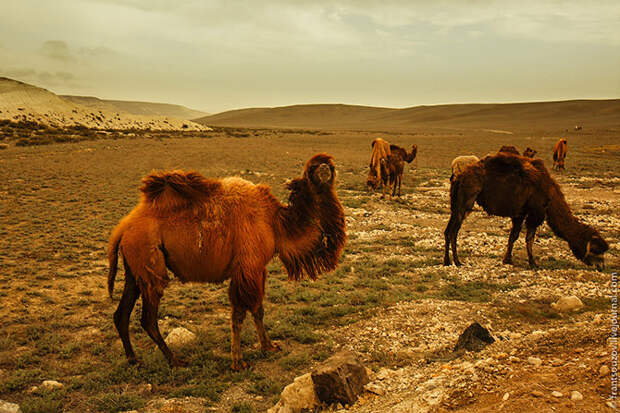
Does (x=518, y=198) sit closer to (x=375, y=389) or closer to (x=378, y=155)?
(x=375, y=389)

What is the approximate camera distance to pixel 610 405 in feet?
8.32

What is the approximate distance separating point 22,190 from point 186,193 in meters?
15.1


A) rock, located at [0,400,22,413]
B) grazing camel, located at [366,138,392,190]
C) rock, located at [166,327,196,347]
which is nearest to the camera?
rock, located at [0,400,22,413]

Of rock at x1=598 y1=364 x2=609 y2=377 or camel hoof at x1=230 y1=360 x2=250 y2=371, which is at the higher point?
rock at x1=598 y1=364 x2=609 y2=377

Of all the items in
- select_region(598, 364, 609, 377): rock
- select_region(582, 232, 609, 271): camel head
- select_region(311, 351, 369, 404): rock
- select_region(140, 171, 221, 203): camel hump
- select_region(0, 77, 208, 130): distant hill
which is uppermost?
select_region(0, 77, 208, 130): distant hill

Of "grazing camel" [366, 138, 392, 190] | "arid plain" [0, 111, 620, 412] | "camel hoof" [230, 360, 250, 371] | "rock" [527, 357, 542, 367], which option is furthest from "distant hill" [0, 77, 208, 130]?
"rock" [527, 357, 542, 367]

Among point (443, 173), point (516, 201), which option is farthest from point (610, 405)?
point (443, 173)

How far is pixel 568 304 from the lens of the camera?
5996 millimetres

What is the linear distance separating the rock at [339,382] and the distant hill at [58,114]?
2125 inches

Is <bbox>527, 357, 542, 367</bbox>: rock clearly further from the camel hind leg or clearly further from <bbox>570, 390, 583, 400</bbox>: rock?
the camel hind leg

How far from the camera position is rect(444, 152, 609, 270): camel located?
790 centimetres

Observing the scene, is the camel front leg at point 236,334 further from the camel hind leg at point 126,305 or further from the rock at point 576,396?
the rock at point 576,396

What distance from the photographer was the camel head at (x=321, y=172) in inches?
187

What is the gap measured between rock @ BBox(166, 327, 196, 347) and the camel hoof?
104 centimetres
